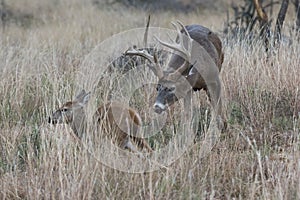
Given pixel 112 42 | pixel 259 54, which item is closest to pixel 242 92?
pixel 259 54

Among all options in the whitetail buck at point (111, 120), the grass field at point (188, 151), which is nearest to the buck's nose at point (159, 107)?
the whitetail buck at point (111, 120)

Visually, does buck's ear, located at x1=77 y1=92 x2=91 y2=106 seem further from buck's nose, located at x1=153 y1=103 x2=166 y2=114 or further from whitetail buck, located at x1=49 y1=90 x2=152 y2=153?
buck's nose, located at x1=153 y1=103 x2=166 y2=114

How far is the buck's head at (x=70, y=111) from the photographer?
201 inches

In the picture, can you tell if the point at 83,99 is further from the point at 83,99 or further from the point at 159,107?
the point at 159,107

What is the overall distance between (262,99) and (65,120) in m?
2.12

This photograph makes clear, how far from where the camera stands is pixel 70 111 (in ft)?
17.4

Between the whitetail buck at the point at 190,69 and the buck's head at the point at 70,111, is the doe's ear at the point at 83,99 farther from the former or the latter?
the whitetail buck at the point at 190,69

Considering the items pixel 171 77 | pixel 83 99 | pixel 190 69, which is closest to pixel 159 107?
pixel 171 77

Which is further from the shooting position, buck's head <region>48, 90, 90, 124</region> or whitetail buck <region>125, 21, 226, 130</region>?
whitetail buck <region>125, 21, 226, 130</region>

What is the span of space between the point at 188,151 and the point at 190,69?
4.08 ft

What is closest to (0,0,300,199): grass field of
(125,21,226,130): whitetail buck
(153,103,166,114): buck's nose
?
(125,21,226,130): whitetail buck

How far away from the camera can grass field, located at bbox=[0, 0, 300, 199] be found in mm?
3928

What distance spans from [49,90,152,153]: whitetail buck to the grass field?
0.13 metres

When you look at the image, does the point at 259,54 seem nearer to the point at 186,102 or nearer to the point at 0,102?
the point at 186,102
